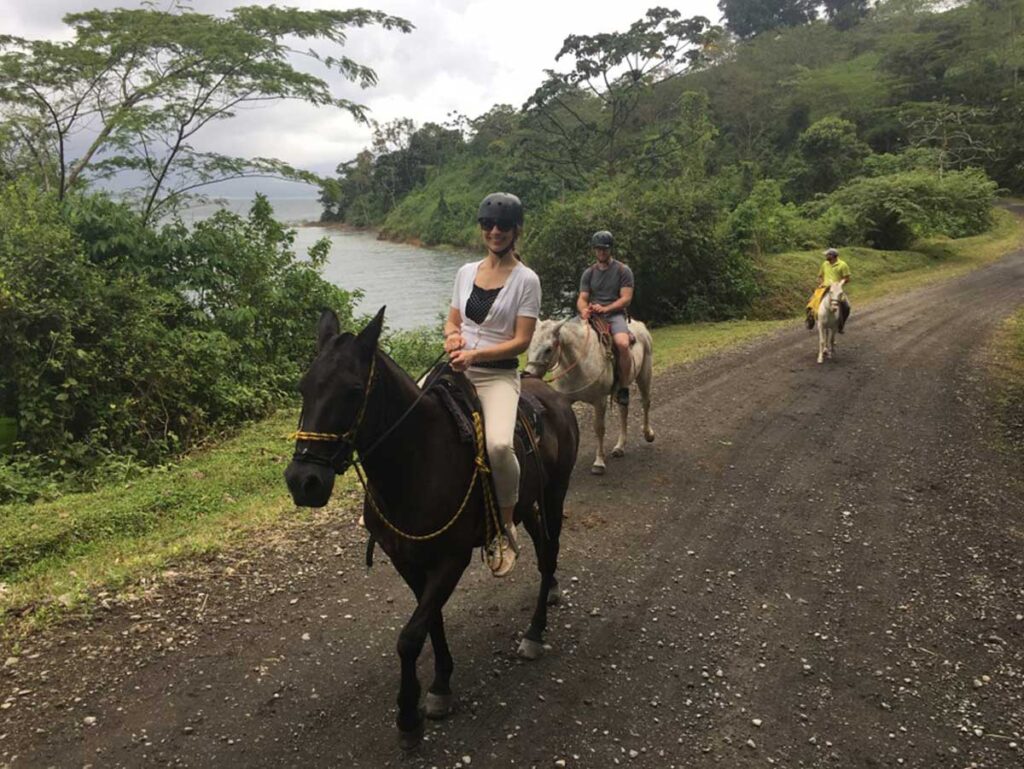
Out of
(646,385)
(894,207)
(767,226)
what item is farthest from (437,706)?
(894,207)

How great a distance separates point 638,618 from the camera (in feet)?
14.4

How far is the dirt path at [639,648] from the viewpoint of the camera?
329 centimetres

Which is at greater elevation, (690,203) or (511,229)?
(690,203)

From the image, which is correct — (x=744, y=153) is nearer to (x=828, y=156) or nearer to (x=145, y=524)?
(x=828, y=156)

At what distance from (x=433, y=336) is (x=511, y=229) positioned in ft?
36.9

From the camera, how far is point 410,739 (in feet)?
10.5

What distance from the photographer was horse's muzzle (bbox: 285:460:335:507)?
248 cm

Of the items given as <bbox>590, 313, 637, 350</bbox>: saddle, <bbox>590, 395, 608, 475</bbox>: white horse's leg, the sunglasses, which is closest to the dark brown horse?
the sunglasses

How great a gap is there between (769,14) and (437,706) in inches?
3377

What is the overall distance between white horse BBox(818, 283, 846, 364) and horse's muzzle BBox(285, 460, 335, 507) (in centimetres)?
1136

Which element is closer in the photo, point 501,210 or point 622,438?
point 501,210

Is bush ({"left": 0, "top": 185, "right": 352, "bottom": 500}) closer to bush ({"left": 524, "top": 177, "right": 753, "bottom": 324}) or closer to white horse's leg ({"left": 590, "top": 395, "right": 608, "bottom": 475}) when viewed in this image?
white horse's leg ({"left": 590, "top": 395, "right": 608, "bottom": 475})

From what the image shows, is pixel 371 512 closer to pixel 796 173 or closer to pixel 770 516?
pixel 770 516

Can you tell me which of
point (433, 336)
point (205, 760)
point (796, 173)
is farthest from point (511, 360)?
point (796, 173)
